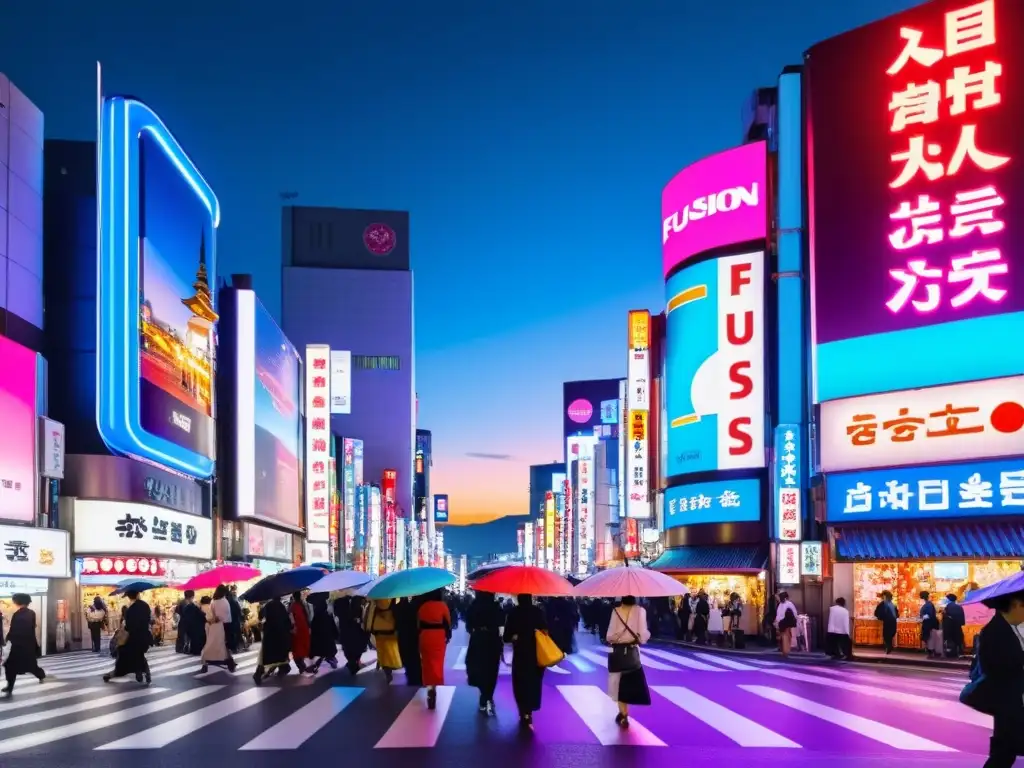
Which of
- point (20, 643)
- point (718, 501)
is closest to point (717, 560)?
point (718, 501)

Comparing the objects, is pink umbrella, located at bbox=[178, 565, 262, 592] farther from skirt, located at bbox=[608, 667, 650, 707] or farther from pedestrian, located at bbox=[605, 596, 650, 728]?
skirt, located at bbox=[608, 667, 650, 707]

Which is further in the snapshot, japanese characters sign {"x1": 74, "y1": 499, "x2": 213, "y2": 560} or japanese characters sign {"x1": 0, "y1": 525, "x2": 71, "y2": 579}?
japanese characters sign {"x1": 74, "y1": 499, "x2": 213, "y2": 560}

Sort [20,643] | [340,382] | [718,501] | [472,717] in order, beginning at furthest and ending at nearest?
[340,382], [718,501], [20,643], [472,717]

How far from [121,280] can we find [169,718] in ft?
67.0

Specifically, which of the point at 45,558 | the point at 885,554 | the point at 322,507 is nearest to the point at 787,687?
the point at 885,554

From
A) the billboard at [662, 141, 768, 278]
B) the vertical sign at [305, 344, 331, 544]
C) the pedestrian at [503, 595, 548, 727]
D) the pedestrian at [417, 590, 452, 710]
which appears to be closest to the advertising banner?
the vertical sign at [305, 344, 331, 544]

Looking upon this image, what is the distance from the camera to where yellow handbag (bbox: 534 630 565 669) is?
41.2 ft

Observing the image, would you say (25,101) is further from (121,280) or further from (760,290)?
(760,290)

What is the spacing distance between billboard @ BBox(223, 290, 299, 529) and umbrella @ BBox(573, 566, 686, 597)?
34560 mm

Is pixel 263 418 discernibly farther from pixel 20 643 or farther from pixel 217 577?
pixel 20 643

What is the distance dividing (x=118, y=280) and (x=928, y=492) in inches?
794

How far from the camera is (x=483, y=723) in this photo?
12609mm

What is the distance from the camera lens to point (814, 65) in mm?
32594

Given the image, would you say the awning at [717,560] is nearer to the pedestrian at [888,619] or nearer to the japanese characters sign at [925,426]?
the japanese characters sign at [925,426]
